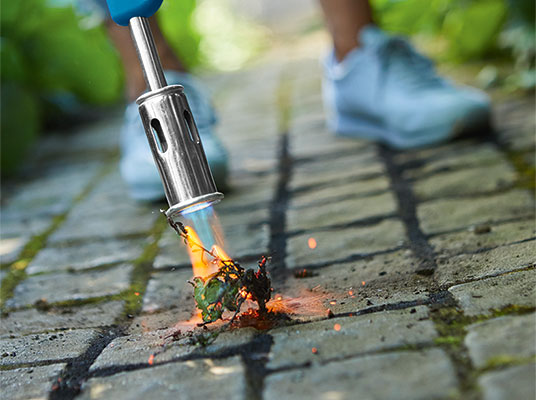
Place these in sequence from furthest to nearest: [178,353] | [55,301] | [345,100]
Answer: [345,100]
[55,301]
[178,353]

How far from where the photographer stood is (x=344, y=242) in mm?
1459

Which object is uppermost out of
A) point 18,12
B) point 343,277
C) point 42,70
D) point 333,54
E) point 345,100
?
point 18,12

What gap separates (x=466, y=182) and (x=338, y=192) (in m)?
0.34

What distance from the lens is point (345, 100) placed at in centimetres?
237

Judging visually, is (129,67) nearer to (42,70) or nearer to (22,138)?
(22,138)

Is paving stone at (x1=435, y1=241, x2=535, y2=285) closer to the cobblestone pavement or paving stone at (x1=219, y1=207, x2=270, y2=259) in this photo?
the cobblestone pavement

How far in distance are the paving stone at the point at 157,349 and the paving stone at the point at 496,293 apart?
339 millimetres

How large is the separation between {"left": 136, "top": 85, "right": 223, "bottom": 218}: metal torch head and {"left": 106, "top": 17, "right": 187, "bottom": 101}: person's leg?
1.20 m

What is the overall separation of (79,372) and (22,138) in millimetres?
1923

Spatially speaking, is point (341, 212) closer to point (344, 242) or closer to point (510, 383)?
point (344, 242)

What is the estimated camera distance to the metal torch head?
971 millimetres

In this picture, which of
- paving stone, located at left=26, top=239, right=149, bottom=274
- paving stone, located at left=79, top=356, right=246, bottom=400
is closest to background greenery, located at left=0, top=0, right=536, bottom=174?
paving stone, located at left=26, top=239, right=149, bottom=274

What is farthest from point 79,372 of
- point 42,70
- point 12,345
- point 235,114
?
point 42,70

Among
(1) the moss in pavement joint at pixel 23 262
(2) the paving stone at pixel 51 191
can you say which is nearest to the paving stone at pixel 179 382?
(1) the moss in pavement joint at pixel 23 262
